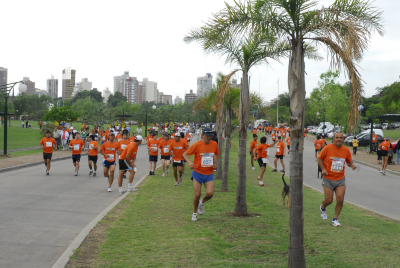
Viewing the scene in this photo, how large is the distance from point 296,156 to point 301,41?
1.43 meters

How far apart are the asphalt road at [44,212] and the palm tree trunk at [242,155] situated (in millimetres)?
3052

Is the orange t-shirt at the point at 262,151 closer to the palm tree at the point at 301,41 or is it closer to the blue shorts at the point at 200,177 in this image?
the blue shorts at the point at 200,177

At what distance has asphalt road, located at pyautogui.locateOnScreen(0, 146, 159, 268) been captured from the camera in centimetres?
573

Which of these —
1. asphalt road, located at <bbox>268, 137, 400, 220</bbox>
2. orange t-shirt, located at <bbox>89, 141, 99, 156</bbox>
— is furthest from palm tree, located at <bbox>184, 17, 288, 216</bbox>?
orange t-shirt, located at <bbox>89, 141, 99, 156</bbox>

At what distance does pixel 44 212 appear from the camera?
28.0 ft

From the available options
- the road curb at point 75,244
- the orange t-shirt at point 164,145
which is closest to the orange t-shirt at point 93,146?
the orange t-shirt at point 164,145

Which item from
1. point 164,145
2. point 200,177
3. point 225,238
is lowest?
point 225,238

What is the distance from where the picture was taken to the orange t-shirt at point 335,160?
7.45 metres

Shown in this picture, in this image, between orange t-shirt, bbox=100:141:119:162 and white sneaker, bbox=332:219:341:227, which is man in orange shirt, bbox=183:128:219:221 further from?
orange t-shirt, bbox=100:141:119:162

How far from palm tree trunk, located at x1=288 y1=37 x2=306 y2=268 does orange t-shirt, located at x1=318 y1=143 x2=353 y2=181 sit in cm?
309

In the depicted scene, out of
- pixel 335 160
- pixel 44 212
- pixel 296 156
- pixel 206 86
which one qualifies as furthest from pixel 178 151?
pixel 296 156

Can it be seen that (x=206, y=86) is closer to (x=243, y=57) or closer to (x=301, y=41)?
(x=243, y=57)

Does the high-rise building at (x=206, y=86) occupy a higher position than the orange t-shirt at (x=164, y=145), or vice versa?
the high-rise building at (x=206, y=86)

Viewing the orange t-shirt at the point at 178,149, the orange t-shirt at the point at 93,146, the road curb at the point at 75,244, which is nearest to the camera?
the road curb at the point at 75,244
